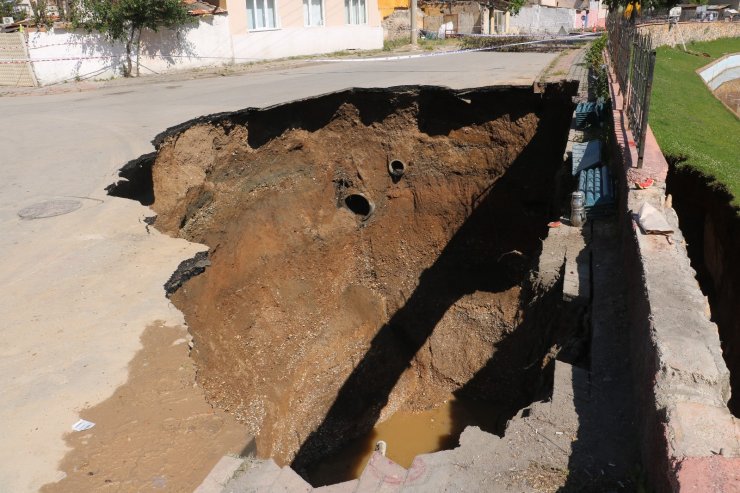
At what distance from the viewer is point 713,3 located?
174ft

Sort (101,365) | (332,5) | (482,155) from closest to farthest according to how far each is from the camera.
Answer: (101,365)
(482,155)
(332,5)

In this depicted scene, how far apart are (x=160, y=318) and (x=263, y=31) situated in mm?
18734

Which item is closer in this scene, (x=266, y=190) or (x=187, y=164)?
(x=187, y=164)

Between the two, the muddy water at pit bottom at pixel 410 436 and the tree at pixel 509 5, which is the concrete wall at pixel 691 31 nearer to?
the tree at pixel 509 5

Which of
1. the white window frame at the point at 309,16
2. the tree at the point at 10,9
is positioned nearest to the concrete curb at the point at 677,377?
the white window frame at the point at 309,16

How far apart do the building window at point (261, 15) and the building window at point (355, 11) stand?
4033mm

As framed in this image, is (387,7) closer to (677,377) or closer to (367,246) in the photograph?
(367,246)

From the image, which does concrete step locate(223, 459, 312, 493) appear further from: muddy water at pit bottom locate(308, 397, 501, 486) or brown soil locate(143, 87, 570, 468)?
muddy water at pit bottom locate(308, 397, 501, 486)

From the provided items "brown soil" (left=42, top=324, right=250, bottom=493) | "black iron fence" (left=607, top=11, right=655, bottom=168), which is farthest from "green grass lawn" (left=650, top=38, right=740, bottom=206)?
"brown soil" (left=42, top=324, right=250, bottom=493)

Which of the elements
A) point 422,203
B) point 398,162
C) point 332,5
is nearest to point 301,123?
point 398,162

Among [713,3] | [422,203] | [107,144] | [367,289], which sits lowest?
[367,289]

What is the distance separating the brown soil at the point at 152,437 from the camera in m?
3.20

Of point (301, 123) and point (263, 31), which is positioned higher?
point (263, 31)

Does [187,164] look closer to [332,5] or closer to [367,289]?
[367,289]
